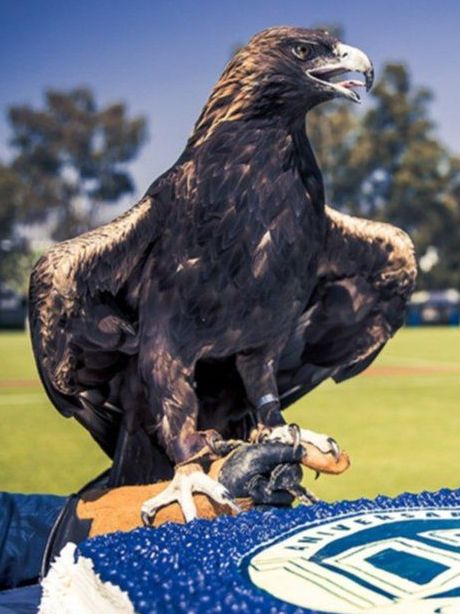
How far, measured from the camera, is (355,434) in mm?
7211

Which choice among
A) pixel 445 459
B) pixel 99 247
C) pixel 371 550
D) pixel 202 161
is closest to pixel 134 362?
pixel 99 247

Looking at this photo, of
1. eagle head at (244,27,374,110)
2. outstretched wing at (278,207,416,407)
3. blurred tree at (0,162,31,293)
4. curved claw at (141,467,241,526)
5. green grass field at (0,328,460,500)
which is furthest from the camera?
blurred tree at (0,162,31,293)

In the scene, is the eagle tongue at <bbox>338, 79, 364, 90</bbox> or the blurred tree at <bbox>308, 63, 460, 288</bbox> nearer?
the eagle tongue at <bbox>338, 79, 364, 90</bbox>

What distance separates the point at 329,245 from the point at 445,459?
399 cm

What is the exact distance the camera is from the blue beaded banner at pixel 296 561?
1.25m

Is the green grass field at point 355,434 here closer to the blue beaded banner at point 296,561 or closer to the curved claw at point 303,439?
the curved claw at point 303,439

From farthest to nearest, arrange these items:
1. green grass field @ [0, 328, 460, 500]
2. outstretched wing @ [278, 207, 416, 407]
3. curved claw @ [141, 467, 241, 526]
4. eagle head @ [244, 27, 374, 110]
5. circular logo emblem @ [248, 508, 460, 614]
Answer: green grass field @ [0, 328, 460, 500], outstretched wing @ [278, 207, 416, 407], eagle head @ [244, 27, 374, 110], curved claw @ [141, 467, 241, 526], circular logo emblem @ [248, 508, 460, 614]

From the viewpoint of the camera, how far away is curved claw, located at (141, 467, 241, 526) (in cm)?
198

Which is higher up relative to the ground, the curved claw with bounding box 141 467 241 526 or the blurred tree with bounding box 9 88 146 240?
the curved claw with bounding box 141 467 241 526

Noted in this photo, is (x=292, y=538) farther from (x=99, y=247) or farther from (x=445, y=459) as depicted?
(x=445, y=459)

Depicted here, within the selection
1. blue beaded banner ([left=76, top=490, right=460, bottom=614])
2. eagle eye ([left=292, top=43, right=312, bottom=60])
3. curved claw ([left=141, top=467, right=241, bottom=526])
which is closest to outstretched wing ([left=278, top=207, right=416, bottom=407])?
eagle eye ([left=292, top=43, right=312, bottom=60])

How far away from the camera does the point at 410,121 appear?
126 ft

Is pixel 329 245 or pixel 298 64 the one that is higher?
pixel 298 64

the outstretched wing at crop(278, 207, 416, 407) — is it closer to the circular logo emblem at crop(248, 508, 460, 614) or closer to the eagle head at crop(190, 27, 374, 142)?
the eagle head at crop(190, 27, 374, 142)
